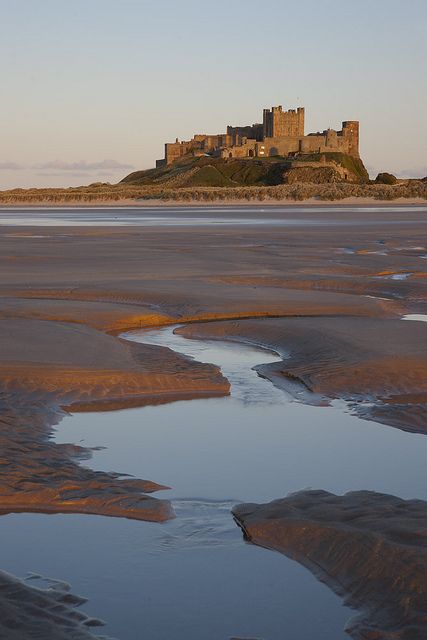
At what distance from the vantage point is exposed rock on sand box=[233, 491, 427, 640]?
10.1 feet

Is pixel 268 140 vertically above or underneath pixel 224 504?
above

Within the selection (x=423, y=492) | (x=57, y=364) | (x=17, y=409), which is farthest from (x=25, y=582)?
(x=57, y=364)

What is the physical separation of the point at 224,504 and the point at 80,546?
2.45 feet

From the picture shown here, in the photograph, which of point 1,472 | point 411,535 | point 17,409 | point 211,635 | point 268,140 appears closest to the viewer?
point 211,635

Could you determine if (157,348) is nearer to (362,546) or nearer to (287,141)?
(362,546)

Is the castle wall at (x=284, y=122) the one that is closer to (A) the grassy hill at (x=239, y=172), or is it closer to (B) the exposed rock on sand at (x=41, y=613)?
(A) the grassy hill at (x=239, y=172)

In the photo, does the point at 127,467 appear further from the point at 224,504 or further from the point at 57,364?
the point at 57,364

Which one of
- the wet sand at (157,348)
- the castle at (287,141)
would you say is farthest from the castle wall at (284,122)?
the wet sand at (157,348)

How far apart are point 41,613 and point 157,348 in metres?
4.96

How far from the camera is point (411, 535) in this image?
3.60m

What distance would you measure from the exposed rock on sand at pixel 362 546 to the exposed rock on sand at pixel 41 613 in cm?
84

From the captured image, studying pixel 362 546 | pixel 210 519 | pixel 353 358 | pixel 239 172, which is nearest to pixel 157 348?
pixel 353 358

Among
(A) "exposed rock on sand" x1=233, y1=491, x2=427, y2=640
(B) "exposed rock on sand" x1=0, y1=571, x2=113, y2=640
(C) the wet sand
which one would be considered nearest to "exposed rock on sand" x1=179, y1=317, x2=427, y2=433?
(C) the wet sand

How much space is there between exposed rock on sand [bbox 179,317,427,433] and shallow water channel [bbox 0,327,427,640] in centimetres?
28
